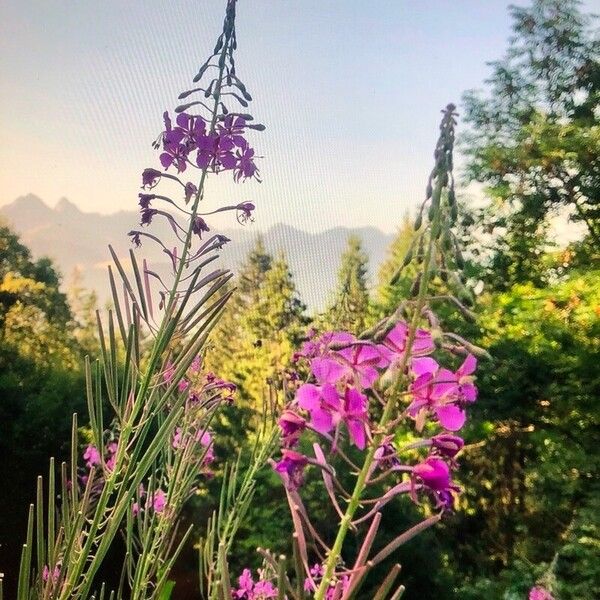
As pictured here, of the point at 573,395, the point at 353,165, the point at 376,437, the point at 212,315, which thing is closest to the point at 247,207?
the point at 212,315

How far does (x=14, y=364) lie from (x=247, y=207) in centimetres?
293

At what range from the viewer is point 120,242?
10.5 feet

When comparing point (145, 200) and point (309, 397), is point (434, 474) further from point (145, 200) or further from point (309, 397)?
point (145, 200)

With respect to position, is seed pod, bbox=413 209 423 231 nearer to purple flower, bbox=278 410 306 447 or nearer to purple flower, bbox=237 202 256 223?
purple flower, bbox=278 410 306 447

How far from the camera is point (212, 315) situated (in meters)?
0.54

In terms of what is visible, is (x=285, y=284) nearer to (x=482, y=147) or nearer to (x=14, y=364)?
(x=482, y=147)

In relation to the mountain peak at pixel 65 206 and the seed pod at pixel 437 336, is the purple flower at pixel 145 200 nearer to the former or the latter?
the seed pod at pixel 437 336

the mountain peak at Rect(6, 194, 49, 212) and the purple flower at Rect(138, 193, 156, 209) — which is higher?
the mountain peak at Rect(6, 194, 49, 212)

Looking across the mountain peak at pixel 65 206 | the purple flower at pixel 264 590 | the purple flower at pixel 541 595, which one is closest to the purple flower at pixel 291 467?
the purple flower at pixel 264 590

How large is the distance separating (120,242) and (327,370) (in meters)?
2.91

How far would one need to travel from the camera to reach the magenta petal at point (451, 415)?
432 millimetres

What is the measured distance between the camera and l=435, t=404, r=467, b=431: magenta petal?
1.42 ft

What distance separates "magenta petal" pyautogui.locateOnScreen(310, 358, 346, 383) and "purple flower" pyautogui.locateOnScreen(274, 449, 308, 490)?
0.05m

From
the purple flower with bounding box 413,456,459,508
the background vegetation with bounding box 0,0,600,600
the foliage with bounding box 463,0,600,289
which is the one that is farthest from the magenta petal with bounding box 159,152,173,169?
the foliage with bounding box 463,0,600,289
